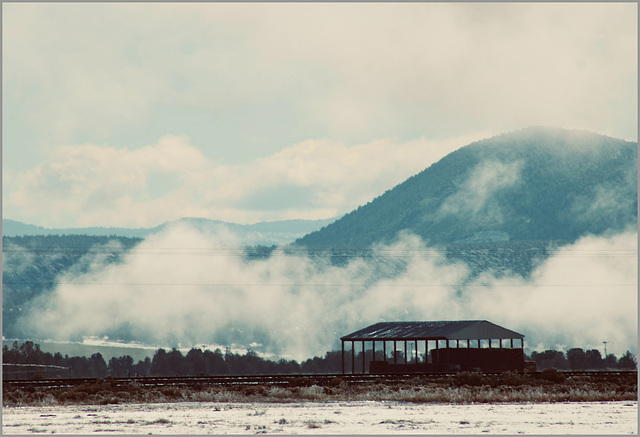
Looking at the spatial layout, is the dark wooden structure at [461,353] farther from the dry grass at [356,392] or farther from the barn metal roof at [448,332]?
the dry grass at [356,392]

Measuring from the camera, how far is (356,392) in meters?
43.8

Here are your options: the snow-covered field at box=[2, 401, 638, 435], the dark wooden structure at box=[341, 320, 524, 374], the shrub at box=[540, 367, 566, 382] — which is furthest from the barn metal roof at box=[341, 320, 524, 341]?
the snow-covered field at box=[2, 401, 638, 435]

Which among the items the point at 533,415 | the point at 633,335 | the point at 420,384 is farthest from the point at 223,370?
the point at 633,335

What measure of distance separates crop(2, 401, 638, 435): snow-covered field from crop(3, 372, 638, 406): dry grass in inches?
82.8

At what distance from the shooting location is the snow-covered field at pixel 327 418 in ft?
90.2

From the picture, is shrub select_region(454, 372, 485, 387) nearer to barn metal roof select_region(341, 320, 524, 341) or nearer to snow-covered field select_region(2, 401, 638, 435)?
snow-covered field select_region(2, 401, 638, 435)

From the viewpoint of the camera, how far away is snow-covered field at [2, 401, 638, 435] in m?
27.5

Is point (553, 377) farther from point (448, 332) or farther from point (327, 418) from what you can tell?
point (327, 418)

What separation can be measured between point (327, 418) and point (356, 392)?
12.8 m

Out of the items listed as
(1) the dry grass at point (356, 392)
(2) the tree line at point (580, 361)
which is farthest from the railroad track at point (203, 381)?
(2) the tree line at point (580, 361)

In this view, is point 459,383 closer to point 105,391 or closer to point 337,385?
point 337,385

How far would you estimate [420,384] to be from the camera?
159 feet

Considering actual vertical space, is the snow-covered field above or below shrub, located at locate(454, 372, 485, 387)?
below

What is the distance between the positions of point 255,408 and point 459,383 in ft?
49.6
